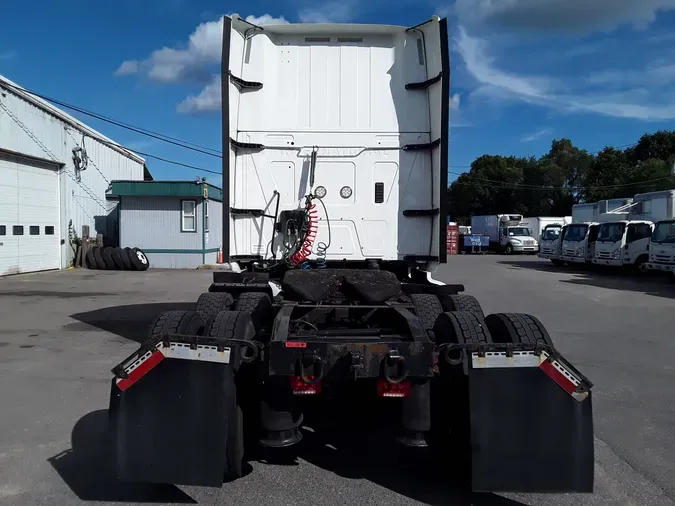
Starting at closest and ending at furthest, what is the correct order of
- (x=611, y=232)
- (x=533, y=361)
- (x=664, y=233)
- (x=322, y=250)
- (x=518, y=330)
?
(x=533, y=361), (x=518, y=330), (x=322, y=250), (x=664, y=233), (x=611, y=232)

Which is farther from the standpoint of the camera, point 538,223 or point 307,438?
point 538,223

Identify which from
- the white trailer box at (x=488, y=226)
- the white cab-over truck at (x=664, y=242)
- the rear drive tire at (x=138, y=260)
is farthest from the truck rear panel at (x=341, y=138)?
the white trailer box at (x=488, y=226)

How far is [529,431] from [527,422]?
56mm

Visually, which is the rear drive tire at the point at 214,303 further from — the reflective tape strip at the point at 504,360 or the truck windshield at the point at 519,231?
the truck windshield at the point at 519,231

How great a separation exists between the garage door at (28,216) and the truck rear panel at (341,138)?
15444 millimetres

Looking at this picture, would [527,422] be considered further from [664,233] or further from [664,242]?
[664,233]

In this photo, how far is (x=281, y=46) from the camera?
22.9 ft

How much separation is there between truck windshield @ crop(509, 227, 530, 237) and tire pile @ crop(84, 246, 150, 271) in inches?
1024

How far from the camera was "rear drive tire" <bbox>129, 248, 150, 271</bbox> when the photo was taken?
75.1 ft

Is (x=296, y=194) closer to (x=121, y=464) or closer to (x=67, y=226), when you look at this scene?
(x=121, y=464)

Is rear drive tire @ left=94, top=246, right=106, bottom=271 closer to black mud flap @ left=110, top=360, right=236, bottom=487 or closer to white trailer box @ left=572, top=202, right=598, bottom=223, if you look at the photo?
black mud flap @ left=110, top=360, right=236, bottom=487

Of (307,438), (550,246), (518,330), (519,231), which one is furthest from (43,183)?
(519,231)

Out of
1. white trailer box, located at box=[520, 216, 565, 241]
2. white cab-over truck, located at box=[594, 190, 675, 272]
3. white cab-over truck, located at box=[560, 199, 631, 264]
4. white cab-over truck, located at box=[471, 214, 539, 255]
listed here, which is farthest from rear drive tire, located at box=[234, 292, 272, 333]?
white trailer box, located at box=[520, 216, 565, 241]

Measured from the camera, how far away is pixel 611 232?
77.3 ft
